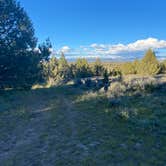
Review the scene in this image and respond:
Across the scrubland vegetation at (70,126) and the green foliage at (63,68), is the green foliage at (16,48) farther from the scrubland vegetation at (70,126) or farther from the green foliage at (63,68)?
the green foliage at (63,68)

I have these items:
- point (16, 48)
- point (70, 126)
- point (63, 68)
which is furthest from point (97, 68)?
point (70, 126)

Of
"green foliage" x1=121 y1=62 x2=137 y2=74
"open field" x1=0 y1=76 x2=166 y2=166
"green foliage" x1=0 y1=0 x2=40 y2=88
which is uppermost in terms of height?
"green foliage" x1=0 y1=0 x2=40 y2=88

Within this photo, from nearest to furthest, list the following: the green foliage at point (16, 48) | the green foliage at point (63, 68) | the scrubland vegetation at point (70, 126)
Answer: the scrubland vegetation at point (70, 126)
the green foliage at point (16, 48)
the green foliage at point (63, 68)

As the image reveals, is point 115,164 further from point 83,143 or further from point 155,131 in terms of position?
point 155,131

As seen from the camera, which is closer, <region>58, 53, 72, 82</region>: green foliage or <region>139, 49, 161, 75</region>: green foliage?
<region>58, 53, 72, 82</region>: green foliage

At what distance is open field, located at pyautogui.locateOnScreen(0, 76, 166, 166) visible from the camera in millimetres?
5031

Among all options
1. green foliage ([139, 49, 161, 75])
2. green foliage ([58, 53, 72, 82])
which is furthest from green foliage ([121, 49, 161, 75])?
green foliage ([58, 53, 72, 82])

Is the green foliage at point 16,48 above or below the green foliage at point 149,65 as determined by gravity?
above

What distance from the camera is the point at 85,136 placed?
643 centimetres

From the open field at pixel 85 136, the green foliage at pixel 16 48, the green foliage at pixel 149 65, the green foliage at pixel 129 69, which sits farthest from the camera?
the green foliage at pixel 129 69

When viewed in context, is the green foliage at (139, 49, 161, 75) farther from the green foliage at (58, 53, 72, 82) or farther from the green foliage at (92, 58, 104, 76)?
the green foliage at (58, 53, 72, 82)

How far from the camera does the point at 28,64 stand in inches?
588

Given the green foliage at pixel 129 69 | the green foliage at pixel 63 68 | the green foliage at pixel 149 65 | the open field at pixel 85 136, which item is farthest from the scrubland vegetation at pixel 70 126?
the green foliage at pixel 129 69

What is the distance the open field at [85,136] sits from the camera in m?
5.03
